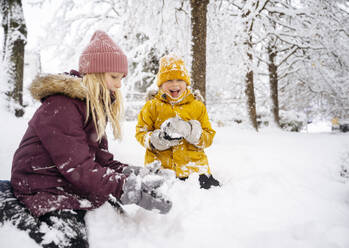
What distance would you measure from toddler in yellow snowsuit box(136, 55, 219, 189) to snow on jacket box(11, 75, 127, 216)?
0.79m

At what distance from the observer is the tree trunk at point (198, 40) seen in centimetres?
430

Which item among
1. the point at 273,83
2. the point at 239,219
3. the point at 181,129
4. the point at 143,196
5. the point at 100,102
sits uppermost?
the point at 273,83

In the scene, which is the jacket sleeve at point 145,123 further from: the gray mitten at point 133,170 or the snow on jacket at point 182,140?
the gray mitten at point 133,170

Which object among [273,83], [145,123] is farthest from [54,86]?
[273,83]

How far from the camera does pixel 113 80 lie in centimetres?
170

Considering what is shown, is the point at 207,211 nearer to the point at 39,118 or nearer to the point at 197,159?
the point at 197,159

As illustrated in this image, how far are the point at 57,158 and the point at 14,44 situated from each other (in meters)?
6.49

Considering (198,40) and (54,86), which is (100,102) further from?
(198,40)

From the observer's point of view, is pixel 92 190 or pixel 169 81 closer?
pixel 92 190

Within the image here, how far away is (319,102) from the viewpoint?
1256 cm

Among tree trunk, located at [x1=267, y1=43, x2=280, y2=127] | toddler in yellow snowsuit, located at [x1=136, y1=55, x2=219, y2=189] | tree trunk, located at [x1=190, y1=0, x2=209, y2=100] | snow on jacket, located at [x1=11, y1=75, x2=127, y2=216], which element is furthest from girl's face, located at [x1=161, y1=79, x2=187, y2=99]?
tree trunk, located at [x1=267, y1=43, x2=280, y2=127]

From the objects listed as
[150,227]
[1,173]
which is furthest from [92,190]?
[1,173]

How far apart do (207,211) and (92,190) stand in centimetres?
94

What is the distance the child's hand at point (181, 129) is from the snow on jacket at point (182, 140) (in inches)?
5.2
